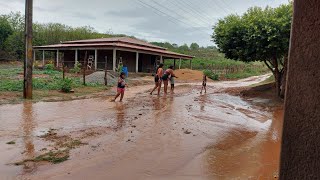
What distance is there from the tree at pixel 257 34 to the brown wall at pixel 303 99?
→ 1353cm

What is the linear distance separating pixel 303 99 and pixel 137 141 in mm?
5816

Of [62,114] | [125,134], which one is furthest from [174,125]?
[62,114]

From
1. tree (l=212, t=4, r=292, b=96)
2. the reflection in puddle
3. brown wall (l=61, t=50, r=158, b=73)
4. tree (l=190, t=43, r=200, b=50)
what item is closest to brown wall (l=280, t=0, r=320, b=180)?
the reflection in puddle

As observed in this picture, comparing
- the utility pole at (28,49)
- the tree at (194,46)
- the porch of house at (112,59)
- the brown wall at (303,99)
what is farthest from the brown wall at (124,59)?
the tree at (194,46)

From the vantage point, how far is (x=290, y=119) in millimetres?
2131

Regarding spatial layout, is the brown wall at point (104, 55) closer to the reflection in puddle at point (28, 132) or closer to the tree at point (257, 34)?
the tree at point (257, 34)

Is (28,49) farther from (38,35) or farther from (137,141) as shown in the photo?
(38,35)

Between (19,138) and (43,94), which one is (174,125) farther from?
(43,94)

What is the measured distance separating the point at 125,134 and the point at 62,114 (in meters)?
3.13

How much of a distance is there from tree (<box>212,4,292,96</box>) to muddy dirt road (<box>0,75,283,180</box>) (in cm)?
454

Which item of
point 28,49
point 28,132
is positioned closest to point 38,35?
point 28,49

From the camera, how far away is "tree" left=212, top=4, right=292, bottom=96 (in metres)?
15.1

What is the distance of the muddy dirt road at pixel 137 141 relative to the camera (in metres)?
5.72

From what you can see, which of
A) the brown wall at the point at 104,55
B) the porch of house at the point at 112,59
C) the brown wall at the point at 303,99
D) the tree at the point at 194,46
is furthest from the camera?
the tree at the point at 194,46
